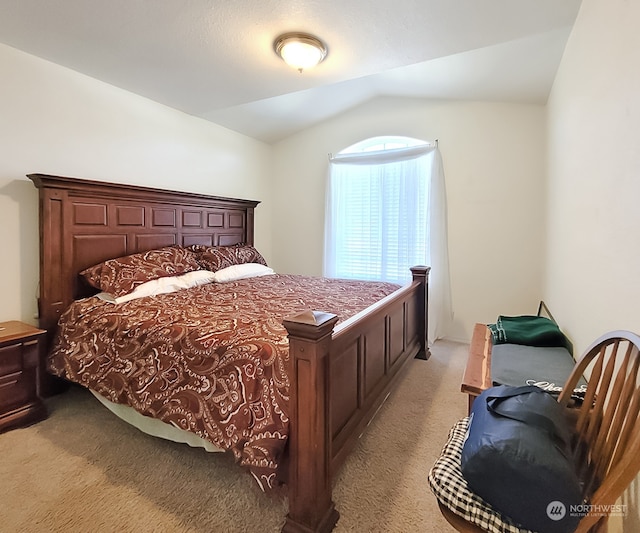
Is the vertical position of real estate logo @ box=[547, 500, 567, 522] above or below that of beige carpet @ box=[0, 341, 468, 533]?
above

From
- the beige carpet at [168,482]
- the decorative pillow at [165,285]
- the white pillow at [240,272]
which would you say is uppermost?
the white pillow at [240,272]

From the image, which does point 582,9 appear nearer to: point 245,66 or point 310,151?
point 245,66

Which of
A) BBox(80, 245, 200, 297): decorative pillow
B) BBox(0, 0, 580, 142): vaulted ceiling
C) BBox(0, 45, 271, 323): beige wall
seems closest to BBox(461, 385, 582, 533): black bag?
BBox(0, 0, 580, 142): vaulted ceiling

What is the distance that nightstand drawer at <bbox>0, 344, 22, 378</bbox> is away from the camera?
80.6 inches

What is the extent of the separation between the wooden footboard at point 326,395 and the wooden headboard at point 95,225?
82.7 inches

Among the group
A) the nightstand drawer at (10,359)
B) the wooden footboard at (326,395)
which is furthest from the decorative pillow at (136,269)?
the wooden footboard at (326,395)

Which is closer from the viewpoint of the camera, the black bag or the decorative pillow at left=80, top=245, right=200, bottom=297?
the black bag

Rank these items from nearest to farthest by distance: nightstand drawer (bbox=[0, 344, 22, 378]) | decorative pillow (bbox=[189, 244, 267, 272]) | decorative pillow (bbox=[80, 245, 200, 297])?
nightstand drawer (bbox=[0, 344, 22, 378])
decorative pillow (bbox=[80, 245, 200, 297])
decorative pillow (bbox=[189, 244, 267, 272])

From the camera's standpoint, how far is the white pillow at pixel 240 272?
3.18 meters

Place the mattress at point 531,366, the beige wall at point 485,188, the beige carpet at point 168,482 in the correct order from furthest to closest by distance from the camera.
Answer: the beige wall at point 485,188, the mattress at point 531,366, the beige carpet at point 168,482

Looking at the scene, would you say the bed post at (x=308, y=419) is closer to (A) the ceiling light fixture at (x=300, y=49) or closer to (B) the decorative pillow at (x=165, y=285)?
(B) the decorative pillow at (x=165, y=285)

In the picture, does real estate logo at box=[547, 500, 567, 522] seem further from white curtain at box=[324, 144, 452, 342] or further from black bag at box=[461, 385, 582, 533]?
white curtain at box=[324, 144, 452, 342]

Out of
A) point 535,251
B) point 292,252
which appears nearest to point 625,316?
point 535,251

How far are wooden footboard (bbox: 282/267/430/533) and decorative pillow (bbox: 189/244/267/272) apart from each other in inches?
70.4
